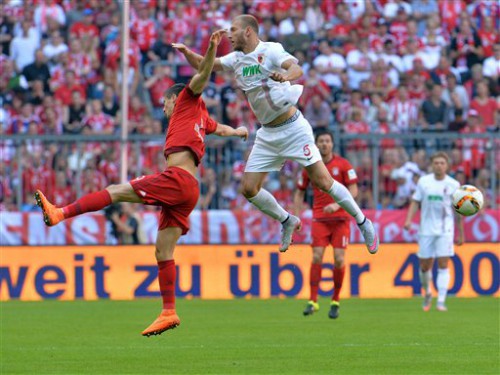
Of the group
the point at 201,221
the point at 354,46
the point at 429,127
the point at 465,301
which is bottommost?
the point at 465,301

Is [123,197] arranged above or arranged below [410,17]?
below

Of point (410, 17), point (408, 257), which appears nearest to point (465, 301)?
point (408, 257)

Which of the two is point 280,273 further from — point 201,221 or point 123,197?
point 123,197

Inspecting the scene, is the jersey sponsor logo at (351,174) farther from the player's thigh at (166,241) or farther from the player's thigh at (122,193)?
the player's thigh at (122,193)

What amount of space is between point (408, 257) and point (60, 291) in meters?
6.25

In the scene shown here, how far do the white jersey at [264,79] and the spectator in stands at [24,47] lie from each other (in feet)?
45.7

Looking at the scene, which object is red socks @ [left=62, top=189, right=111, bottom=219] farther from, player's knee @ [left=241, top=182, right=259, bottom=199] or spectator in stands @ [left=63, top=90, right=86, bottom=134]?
spectator in stands @ [left=63, top=90, right=86, bottom=134]

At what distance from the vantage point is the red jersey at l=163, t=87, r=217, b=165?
449 inches

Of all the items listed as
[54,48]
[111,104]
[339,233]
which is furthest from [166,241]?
[54,48]

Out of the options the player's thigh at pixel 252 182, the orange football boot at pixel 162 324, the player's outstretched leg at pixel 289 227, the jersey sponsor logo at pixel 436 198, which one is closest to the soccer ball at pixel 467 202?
the player's outstretched leg at pixel 289 227

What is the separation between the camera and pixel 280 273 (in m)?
20.9

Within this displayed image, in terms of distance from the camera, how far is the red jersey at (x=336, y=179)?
16.5 m

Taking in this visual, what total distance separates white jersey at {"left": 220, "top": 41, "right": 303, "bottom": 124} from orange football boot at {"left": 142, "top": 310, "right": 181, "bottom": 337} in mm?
2441

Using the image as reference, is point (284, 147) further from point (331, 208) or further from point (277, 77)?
point (331, 208)
